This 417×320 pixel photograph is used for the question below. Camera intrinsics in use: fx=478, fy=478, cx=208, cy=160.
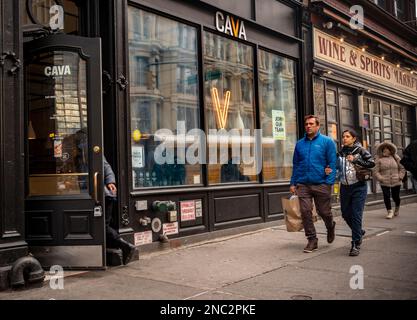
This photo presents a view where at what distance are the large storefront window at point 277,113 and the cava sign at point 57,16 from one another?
4425 mm

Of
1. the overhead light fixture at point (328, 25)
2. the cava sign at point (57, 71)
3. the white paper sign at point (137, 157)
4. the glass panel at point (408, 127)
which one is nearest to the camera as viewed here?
the cava sign at point (57, 71)

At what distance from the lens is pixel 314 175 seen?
6.72m

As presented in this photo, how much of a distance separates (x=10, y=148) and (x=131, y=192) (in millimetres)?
1890

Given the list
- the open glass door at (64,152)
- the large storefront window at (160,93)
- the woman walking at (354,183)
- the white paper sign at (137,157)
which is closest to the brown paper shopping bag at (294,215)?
the woman walking at (354,183)

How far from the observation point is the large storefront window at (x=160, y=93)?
23.3ft

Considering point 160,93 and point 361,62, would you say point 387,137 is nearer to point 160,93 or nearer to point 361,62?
point 361,62

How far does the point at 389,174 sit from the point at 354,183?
190 inches

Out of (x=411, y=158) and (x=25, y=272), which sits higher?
(x=411, y=158)

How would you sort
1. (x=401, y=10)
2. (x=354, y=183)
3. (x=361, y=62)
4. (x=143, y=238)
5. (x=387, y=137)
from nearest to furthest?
(x=354, y=183)
(x=143, y=238)
(x=361, y=62)
(x=387, y=137)
(x=401, y=10)

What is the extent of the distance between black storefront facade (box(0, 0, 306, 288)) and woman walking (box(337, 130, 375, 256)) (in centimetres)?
227

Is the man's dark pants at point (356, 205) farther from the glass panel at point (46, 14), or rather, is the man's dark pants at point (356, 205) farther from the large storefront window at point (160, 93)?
the glass panel at point (46, 14)

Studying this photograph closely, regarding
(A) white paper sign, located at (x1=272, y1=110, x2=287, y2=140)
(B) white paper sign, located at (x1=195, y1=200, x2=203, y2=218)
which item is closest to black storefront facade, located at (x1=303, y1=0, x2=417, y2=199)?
(A) white paper sign, located at (x1=272, y1=110, x2=287, y2=140)

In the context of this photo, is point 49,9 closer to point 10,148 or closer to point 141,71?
point 141,71

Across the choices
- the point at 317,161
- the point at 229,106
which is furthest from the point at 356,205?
the point at 229,106
